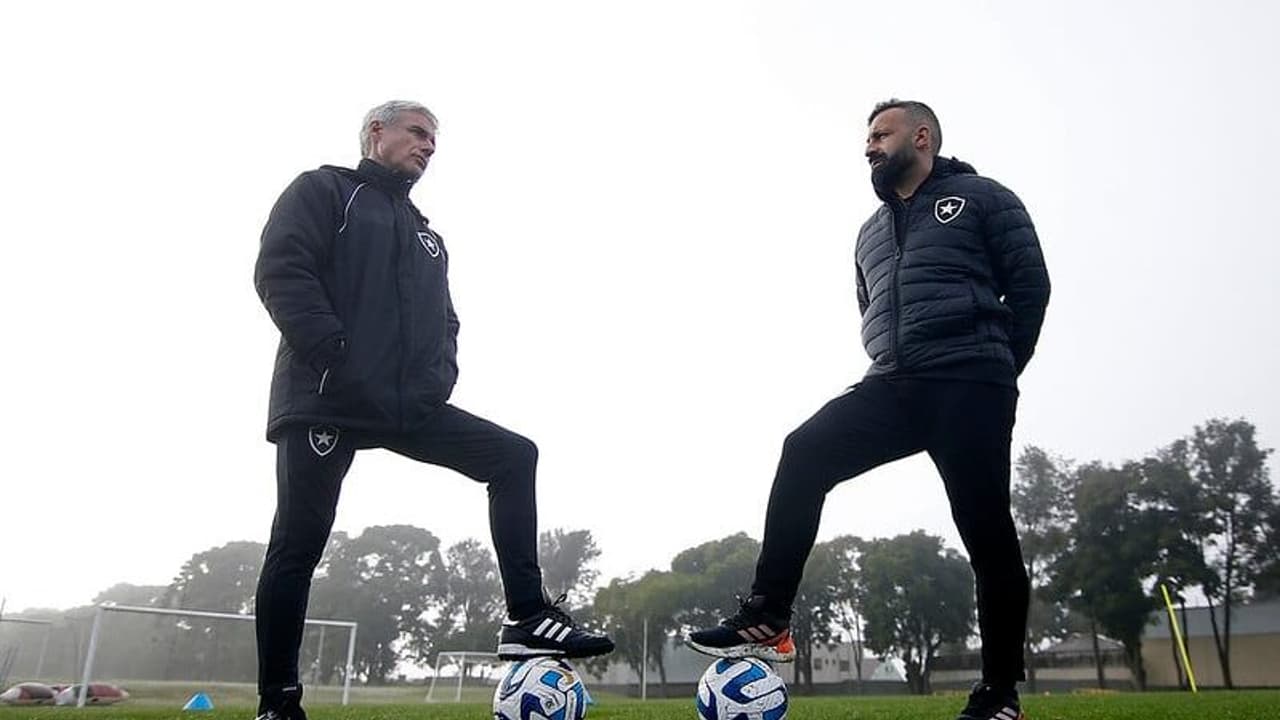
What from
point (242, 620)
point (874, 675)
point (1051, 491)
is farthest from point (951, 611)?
point (242, 620)

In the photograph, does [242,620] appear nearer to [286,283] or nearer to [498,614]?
[286,283]

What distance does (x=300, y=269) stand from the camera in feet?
12.1

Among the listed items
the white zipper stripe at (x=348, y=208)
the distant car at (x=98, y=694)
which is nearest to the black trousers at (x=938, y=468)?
the white zipper stripe at (x=348, y=208)

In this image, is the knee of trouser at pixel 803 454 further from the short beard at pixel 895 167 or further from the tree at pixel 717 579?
the tree at pixel 717 579

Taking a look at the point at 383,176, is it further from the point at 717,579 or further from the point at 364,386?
the point at 717,579

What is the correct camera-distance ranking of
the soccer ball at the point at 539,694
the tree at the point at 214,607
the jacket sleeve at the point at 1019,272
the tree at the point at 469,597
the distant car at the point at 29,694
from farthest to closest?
1. the tree at the point at 469,597
2. the distant car at the point at 29,694
3. the tree at the point at 214,607
4. the jacket sleeve at the point at 1019,272
5. the soccer ball at the point at 539,694

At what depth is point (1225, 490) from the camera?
44406 millimetres

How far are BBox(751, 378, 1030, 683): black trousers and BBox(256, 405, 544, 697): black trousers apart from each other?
1.14 meters

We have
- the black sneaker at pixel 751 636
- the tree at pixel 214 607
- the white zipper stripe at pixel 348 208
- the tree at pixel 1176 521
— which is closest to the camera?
the black sneaker at pixel 751 636

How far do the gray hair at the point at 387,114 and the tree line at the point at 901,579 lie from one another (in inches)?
900

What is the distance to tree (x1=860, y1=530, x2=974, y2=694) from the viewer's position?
53.6m

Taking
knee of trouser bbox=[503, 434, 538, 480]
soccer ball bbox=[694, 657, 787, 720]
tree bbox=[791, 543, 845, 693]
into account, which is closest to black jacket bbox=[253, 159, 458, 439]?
knee of trouser bbox=[503, 434, 538, 480]

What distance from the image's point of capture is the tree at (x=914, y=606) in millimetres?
53594

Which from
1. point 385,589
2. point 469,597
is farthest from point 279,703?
point 469,597
